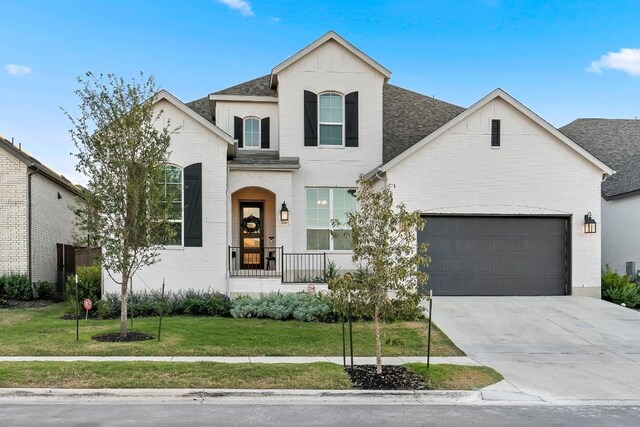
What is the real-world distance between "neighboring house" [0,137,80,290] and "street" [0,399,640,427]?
493 inches

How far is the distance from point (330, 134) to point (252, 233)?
4484mm

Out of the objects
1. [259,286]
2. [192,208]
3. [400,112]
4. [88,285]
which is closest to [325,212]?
[259,286]

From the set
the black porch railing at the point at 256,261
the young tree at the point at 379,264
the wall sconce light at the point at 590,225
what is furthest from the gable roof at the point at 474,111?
the young tree at the point at 379,264

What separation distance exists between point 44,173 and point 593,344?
18.4 meters

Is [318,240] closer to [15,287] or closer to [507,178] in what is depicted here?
[507,178]

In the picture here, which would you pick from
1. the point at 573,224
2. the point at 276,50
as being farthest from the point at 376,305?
the point at 276,50

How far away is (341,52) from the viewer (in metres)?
20.6

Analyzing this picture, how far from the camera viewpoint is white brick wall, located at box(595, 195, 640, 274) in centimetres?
2123

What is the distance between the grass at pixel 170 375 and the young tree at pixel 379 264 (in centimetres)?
121

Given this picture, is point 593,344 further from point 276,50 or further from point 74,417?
point 276,50

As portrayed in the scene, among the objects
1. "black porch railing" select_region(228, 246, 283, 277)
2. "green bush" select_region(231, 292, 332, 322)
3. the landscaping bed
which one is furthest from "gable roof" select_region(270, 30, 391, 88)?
the landscaping bed

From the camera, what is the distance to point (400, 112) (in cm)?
2412

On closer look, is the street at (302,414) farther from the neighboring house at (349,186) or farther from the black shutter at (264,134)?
the black shutter at (264,134)

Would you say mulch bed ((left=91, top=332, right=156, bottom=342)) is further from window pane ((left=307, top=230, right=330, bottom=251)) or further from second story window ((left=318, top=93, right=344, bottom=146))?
second story window ((left=318, top=93, right=344, bottom=146))
